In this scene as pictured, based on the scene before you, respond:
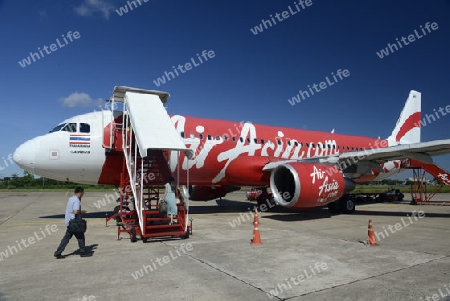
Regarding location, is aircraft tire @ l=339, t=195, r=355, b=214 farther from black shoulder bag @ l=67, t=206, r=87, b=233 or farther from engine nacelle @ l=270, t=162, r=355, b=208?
black shoulder bag @ l=67, t=206, r=87, b=233

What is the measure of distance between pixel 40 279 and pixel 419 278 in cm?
589

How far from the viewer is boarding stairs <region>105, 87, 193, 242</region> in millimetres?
8312

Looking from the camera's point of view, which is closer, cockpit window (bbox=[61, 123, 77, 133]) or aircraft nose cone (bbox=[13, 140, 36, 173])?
aircraft nose cone (bbox=[13, 140, 36, 173])

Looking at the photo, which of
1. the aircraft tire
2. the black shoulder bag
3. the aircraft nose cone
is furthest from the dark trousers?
the aircraft tire

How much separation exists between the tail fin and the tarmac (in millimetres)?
13768

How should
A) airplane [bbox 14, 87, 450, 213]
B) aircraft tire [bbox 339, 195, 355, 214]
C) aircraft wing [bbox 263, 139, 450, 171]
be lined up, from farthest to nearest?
Result: 1. aircraft tire [bbox 339, 195, 355, 214]
2. aircraft wing [bbox 263, 139, 450, 171]
3. airplane [bbox 14, 87, 450, 213]

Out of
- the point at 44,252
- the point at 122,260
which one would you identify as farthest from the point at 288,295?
the point at 44,252

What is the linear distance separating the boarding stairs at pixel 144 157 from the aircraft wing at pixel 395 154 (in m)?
5.19

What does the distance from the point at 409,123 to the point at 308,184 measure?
1425 centimetres

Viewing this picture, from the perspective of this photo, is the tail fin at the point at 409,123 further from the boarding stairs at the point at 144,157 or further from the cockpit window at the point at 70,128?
the cockpit window at the point at 70,128

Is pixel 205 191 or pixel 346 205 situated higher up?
pixel 205 191

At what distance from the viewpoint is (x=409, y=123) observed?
2177cm

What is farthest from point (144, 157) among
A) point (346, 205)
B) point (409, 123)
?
point (409, 123)

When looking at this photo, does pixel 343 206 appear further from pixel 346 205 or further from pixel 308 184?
pixel 308 184
